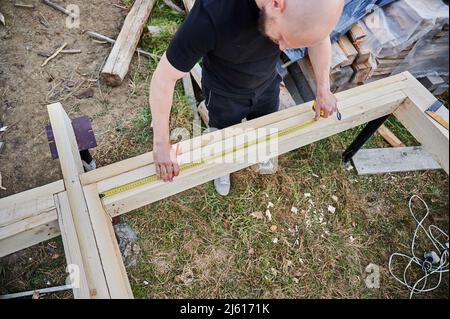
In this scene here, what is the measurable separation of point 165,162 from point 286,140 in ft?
2.40

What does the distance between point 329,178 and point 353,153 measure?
1.04 ft

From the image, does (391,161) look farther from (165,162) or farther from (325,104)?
(165,162)

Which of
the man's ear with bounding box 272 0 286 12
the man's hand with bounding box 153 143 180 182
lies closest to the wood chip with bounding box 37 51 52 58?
the man's hand with bounding box 153 143 180 182

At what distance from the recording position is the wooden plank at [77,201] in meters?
1.45

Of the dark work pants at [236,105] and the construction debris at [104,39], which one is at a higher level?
the dark work pants at [236,105]

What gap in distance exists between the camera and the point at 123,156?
3.03 meters

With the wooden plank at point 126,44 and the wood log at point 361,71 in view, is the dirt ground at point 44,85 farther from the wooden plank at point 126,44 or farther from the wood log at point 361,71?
the wood log at point 361,71

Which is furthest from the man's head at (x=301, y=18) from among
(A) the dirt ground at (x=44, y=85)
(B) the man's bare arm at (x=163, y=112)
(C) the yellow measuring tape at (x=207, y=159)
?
(A) the dirt ground at (x=44, y=85)

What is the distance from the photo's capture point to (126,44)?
342cm

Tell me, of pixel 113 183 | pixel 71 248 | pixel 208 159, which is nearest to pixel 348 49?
pixel 208 159

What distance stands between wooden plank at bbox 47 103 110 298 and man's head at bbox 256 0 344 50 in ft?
3.96

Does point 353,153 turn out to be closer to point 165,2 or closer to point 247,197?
point 247,197

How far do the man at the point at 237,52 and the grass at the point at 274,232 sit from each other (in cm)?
89
